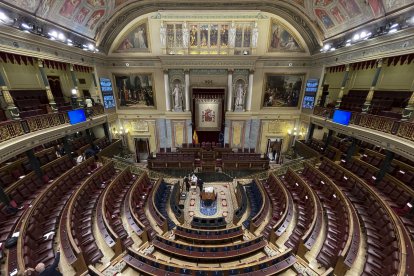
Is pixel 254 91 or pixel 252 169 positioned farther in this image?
pixel 254 91

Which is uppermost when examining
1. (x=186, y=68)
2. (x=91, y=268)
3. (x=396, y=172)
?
(x=186, y=68)

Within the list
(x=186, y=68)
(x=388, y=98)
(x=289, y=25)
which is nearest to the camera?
(x=388, y=98)

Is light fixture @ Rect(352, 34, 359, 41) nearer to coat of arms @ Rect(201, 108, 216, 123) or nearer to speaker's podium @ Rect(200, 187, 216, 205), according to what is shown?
coat of arms @ Rect(201, 108, 216, 123)

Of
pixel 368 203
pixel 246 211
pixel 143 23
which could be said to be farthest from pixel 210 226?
pixel 143 23

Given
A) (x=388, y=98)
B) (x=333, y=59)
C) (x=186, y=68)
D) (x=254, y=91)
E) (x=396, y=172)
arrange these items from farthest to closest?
(x=254, y=91) < (x=186, y=68) < (x=333, y=59) < (x=388, y=98) < (x=396, y=172)

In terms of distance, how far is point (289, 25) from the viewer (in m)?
13.0

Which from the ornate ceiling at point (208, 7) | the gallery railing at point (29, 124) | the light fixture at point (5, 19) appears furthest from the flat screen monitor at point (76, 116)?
the ornate ceiling at point (208, 7)

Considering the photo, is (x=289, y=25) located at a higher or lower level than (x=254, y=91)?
higher

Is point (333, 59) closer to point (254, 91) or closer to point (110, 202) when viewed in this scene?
point (254, 91)

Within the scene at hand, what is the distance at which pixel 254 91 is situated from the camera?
14805 millimetres

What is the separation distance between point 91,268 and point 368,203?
10479 millimetres

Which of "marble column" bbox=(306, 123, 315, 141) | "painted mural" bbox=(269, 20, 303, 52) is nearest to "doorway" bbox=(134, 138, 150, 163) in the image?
Answer: "painted mural" bbox=(269, 20, 303, 52)

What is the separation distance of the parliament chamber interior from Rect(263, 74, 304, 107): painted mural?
9 centimetres

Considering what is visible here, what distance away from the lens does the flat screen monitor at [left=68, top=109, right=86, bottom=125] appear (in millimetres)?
10414
